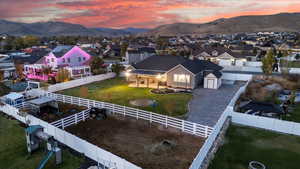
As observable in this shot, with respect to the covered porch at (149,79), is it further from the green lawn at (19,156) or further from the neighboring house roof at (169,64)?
the green lawn at (19,156)

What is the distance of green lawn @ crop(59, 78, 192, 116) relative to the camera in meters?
20.2

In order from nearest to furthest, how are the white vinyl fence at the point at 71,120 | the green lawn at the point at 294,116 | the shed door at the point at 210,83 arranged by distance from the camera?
the white vinyl fence at the point at 71,120 < the green lawn at the point at 294,116 < the shed door at the point at 210,83

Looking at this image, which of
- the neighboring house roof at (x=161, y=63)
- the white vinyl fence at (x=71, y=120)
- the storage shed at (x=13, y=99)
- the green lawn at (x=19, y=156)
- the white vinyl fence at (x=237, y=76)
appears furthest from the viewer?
the white vinyl fence at (x=237, y=76)

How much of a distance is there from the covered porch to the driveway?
551 cm

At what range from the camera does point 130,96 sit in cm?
2509

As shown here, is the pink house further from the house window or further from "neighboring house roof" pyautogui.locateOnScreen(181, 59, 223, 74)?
"neighboring house roof" pyautogui.locateOnScreen(181, 59, 223, 74)

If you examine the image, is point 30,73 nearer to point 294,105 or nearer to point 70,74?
point 70,74

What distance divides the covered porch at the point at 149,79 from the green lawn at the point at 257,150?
15507 millimetres

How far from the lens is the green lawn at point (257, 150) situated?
462 inches

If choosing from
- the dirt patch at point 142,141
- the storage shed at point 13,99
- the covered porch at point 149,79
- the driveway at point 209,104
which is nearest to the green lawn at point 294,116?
the driveway at point 209,104

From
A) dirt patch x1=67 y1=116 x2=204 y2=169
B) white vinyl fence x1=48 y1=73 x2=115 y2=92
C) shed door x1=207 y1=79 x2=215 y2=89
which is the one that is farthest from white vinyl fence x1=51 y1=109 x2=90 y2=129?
shed door x1=207 y1=79 x2=215 y2=89

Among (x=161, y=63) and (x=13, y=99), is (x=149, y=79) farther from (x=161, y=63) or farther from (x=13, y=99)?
(x=13, y=99)

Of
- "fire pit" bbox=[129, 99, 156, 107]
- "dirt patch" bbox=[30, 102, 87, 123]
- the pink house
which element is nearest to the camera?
"dirt patch" bbox=[30, 102, 87, 123]

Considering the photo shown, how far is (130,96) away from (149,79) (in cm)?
698
